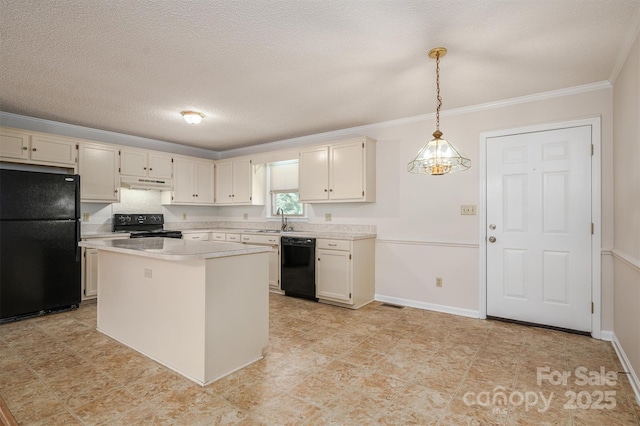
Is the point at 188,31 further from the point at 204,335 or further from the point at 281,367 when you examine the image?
the point at 281,367

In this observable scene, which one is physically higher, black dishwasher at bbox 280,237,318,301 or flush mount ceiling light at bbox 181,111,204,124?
flush mount ceiling light at bbox 181,111,204,124

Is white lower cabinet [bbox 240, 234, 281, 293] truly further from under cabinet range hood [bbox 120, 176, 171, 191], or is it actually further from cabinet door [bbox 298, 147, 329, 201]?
under cabinet range hood [bbox 120, 176, 171, 191]

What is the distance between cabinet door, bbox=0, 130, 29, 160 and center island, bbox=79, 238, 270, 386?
1957mm

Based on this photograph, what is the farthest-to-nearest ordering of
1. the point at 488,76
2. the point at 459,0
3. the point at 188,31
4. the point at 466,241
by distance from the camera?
the point at 466,241 → the point at 488,76 → the point at 188,31 → the point at 459,0

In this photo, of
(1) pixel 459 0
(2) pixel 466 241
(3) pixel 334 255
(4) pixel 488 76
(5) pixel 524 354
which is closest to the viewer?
(1) pixel 459 0

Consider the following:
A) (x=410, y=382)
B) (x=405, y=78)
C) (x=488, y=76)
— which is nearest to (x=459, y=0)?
(x=405, y=78)

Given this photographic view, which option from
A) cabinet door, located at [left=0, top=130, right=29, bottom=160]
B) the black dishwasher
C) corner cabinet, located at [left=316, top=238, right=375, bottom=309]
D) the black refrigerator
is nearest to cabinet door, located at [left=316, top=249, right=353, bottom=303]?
corner cabinet, located at [left=316, top=238, right=375, bottom=309]

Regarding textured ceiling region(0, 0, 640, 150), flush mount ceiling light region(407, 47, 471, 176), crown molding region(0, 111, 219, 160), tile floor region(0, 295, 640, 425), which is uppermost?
textured ceiling region(0, 0, 640, 150)

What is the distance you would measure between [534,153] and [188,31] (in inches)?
132

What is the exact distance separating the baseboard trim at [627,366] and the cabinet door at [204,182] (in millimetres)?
5611

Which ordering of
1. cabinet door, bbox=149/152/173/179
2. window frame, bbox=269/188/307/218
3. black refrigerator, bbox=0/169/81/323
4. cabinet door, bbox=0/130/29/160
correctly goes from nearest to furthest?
black refrigerator, bbox=0/169/81/323 → cabinet door, bbox=0/130/29/160 → cabinet door, bbox=149/152/173/179 → window frame, bbox=269/188/307/218

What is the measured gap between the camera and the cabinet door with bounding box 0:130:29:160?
3.57m

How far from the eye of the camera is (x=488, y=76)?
9.35 ft

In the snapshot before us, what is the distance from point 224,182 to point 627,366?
550cm
